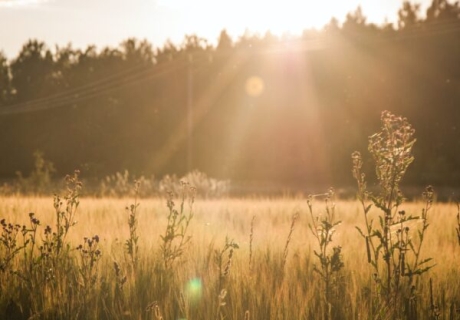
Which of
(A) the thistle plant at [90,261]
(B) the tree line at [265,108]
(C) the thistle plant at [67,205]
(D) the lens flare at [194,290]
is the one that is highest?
(B) the tree line at [265,108]

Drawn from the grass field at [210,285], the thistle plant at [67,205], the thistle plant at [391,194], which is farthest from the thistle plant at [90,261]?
the thistle plant at [391,194]

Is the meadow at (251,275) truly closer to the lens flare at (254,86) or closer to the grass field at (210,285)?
the grass field at (210,285)

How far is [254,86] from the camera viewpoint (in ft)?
117

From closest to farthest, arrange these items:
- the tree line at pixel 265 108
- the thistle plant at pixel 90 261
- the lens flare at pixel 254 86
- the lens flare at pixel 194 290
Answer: the thistle plant at pixel 90 261 < the lens flare at pixel 194 290 < the tree line at pixel 265 108 < the lens flare at pixel 254 86

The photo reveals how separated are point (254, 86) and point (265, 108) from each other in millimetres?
2343

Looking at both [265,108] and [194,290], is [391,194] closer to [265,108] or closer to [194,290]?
[194,290]

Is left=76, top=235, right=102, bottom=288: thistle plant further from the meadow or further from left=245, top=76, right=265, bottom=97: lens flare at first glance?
left=245, top=76, right=265, bottom=97: lens flare

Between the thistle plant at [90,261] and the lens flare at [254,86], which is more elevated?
the lens flare at [254,86]

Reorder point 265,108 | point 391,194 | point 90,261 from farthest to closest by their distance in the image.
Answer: point 265,108 → point 90,261 → point 391,194

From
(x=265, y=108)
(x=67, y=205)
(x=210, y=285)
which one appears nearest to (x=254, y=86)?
(x=265, y=108)

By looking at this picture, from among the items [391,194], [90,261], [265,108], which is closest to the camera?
[391,194]

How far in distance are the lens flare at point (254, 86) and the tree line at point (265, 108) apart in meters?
0.10

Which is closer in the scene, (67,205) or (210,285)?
(210,285)

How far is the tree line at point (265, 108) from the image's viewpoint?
30.1 meters
